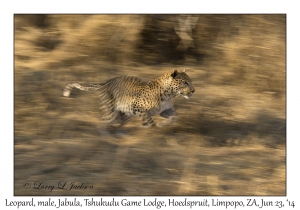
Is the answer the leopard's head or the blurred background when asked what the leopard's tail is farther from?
the leopard's head

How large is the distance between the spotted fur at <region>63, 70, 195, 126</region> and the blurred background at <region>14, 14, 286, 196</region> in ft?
1.21

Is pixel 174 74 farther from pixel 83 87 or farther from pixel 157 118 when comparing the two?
pixel 83 87

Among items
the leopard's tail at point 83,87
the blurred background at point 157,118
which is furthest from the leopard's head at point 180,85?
the leopard's tail at point 83,87

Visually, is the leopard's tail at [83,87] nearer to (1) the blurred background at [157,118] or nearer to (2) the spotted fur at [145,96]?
(1) the blurred background at [157,118]

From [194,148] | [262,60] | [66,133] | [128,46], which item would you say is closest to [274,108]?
[262,60]

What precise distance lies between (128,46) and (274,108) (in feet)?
9.13

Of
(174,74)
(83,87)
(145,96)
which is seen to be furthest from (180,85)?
(83,87)

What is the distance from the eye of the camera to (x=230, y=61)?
10977 mm

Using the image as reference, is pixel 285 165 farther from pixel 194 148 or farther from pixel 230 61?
pixel 230 61

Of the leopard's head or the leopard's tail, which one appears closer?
the leopard's head

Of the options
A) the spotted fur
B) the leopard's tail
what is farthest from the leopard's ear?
the leopard's tail

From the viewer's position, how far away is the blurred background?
894 cm

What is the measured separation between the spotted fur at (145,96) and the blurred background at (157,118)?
370 millimetres

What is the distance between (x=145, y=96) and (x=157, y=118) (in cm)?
89
